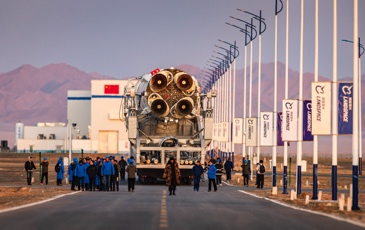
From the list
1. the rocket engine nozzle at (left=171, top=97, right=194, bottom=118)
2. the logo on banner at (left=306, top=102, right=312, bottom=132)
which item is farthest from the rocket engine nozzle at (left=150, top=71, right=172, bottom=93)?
the logo on banner at (left=306, top=102, right=312, bottom=132)

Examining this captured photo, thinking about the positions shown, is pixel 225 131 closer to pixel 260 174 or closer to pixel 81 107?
pixel 260 174

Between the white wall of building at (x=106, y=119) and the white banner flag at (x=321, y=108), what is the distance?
4196 inches

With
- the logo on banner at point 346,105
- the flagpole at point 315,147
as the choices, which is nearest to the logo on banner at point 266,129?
the flagpole at point 315,147

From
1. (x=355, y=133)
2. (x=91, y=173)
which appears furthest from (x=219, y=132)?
(x=355, y=133)

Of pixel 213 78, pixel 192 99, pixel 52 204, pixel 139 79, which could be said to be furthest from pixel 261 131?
pixel 213 78

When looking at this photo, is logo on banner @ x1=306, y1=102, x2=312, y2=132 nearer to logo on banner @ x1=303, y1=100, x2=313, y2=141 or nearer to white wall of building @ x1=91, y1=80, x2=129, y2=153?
logo on banner @ x1=303, y1=100, x2=313, y2=141

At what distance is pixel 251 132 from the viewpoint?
72000 mm

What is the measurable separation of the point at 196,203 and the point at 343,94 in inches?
274

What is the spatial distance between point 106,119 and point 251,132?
7847 cm

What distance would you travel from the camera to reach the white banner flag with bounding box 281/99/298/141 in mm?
49469

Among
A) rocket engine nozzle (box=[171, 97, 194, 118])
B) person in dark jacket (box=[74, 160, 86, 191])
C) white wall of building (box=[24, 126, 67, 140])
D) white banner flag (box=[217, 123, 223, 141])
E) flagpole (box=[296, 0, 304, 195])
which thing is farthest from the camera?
white wall of building (box=[24, 126, 67, 140])

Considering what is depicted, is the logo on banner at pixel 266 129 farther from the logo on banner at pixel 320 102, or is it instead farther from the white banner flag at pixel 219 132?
the white banner flag at pixel 219 132

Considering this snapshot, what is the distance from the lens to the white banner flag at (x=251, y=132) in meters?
71.5

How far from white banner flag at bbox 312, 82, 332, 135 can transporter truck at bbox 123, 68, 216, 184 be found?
800 inches
